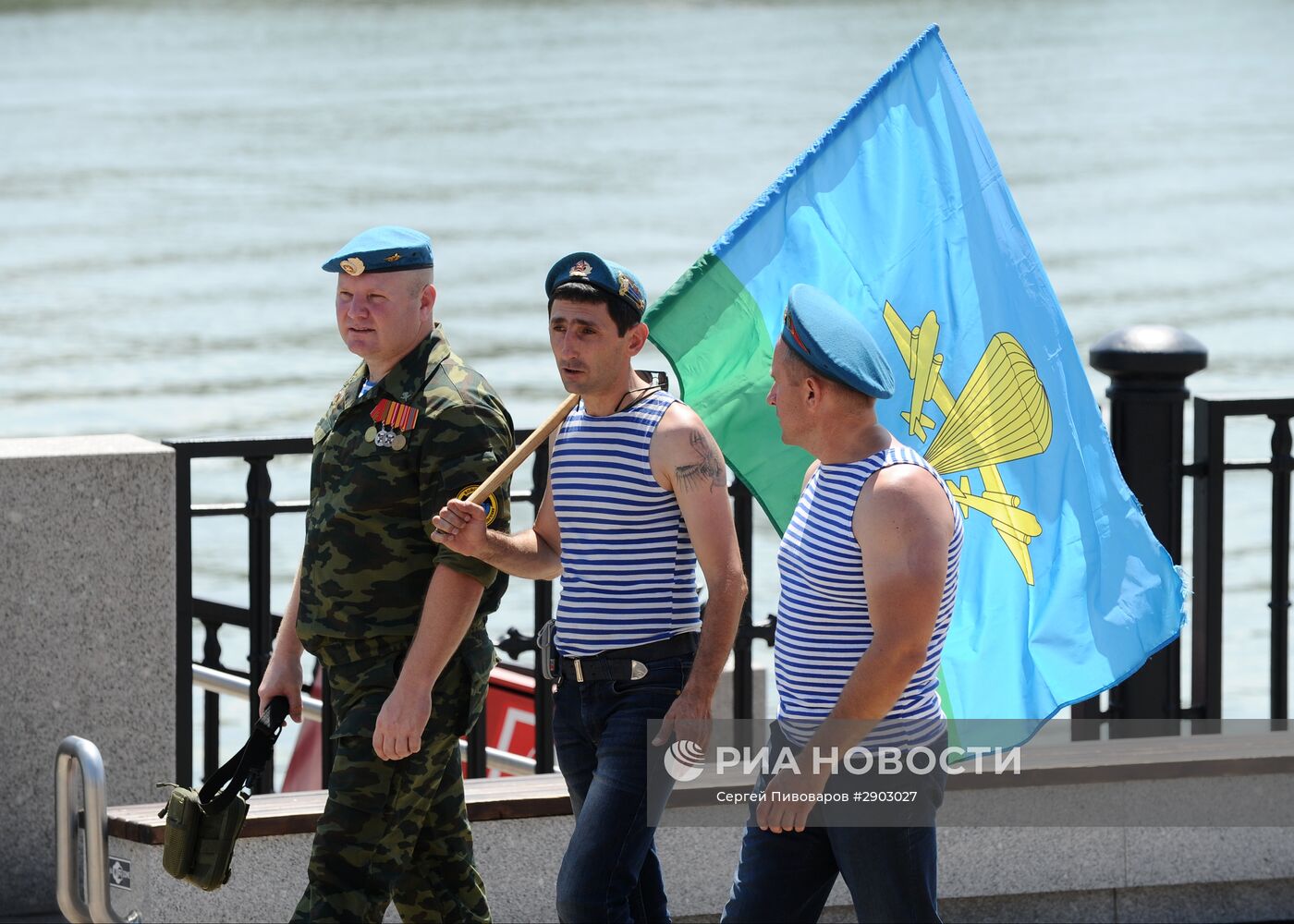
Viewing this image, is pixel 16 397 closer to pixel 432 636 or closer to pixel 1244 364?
pixel 1244 364

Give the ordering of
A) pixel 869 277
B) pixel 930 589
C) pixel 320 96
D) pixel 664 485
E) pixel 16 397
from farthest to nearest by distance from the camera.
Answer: pixel 320 96
pixel 16 397
pixel 869 277
pixel 664 485
pixel 930 589

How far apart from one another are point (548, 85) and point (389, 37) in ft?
49.2

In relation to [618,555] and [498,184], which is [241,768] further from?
[498,184]

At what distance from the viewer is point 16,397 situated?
685 inches

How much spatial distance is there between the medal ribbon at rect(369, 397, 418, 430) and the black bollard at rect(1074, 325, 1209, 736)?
2378 mm

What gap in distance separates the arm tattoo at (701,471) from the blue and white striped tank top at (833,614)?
307mm

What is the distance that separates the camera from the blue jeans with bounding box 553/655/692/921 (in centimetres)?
413

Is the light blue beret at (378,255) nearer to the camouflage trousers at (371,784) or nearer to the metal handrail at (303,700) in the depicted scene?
the camouflage trousers at (371,784)

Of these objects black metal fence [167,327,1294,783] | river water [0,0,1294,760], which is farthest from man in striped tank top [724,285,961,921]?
river water [0,0,1294,760]

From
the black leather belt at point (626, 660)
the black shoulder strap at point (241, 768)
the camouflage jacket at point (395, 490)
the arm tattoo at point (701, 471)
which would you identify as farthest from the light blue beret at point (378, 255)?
the black shoulder strap at point (241, 768)

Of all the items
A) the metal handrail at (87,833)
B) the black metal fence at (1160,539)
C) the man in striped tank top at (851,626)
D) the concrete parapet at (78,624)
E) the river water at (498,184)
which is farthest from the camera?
the river water at (498,184)

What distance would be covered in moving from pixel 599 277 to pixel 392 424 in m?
0.55

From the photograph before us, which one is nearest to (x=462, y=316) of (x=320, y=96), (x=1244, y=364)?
(x=1244, y=364)

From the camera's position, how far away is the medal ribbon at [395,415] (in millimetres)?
4285
